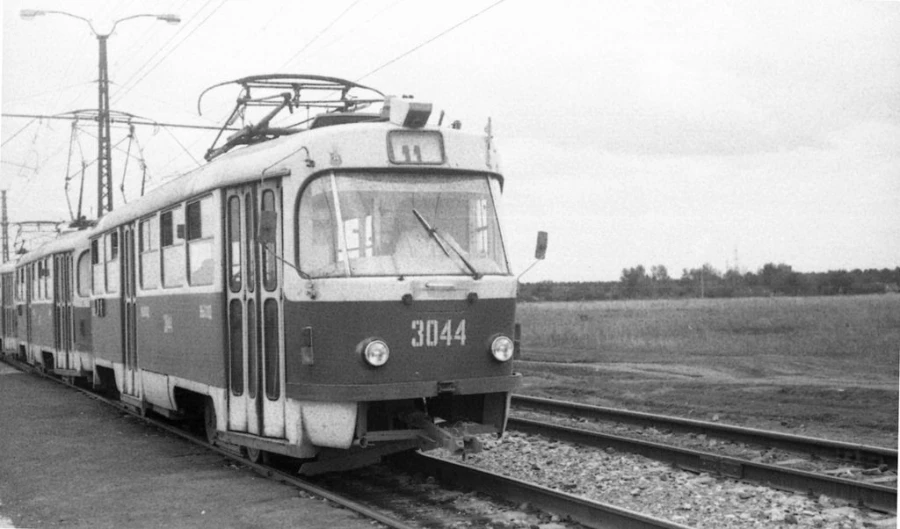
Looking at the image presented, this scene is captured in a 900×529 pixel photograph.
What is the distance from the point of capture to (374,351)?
27.0 feet

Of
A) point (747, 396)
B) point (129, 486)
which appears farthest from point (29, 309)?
point (747, 396)

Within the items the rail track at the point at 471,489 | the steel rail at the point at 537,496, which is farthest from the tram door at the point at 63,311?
the steel rail at the point at 537,496

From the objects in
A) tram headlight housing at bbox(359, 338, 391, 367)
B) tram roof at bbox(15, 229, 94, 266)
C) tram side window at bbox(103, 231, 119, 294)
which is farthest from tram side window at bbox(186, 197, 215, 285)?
tram roof at bbox(15, 229, 94, 266)

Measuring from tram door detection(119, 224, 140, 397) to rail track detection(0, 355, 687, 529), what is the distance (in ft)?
10.6

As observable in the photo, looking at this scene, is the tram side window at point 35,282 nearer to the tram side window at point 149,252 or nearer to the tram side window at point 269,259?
the tram side window at point 149,252

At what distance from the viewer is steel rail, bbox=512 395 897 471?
9750 millimetres

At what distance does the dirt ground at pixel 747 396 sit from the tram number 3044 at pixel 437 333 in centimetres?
557

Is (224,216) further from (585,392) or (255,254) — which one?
(585,392)

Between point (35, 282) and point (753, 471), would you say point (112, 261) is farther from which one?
point (753, 471)

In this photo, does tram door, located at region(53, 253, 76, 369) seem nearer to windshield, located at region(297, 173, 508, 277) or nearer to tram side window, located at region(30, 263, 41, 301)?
tram side window, located at region(30, 263, 41, 301)

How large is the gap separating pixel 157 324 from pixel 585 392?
26.8 ft

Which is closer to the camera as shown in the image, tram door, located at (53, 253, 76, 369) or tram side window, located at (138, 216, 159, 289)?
tram side window, located at (138, 216, 159, 289)

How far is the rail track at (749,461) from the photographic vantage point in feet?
27.3

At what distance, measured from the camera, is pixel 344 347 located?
27.1 ft
